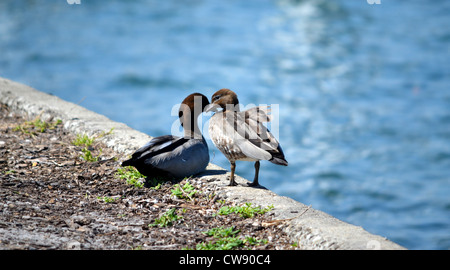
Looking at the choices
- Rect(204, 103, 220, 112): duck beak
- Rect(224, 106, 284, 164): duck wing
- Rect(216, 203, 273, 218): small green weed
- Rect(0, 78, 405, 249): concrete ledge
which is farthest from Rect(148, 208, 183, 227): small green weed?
Rect(204, 103, 220, 112): duck beak

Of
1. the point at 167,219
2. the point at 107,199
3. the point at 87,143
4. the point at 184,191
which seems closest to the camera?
the point at 167,219

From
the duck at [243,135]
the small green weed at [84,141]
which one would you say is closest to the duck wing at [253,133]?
the duck at [243,135]

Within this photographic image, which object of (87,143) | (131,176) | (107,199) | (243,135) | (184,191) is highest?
(87,143)

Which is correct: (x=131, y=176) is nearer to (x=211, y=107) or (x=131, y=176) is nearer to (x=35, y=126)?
(x=211, y=107)

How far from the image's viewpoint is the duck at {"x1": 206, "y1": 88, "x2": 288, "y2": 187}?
445 centimetres

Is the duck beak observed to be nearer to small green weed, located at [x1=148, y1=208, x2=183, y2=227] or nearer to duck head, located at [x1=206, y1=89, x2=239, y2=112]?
duck head, located at [x1=206, y1=89, x2=239, y2=112]

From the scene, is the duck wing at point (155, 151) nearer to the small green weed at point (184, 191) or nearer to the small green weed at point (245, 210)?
the small green weed at point (184, 191)

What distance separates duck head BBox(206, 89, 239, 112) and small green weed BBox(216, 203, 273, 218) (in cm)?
118

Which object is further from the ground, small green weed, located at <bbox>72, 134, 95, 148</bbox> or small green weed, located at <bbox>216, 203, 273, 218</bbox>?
small green weed, located at <bbox>72, 134, 95, 148</bbox>

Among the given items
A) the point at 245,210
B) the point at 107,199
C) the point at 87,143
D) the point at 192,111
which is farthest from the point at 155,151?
the point at 87,143

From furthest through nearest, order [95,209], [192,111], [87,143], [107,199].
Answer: [87,143]
[192,111]
[107,199]
[95,209]

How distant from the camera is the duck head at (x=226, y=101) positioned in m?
5.11

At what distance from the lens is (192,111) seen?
5.50 m

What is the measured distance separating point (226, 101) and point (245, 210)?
1304mm
